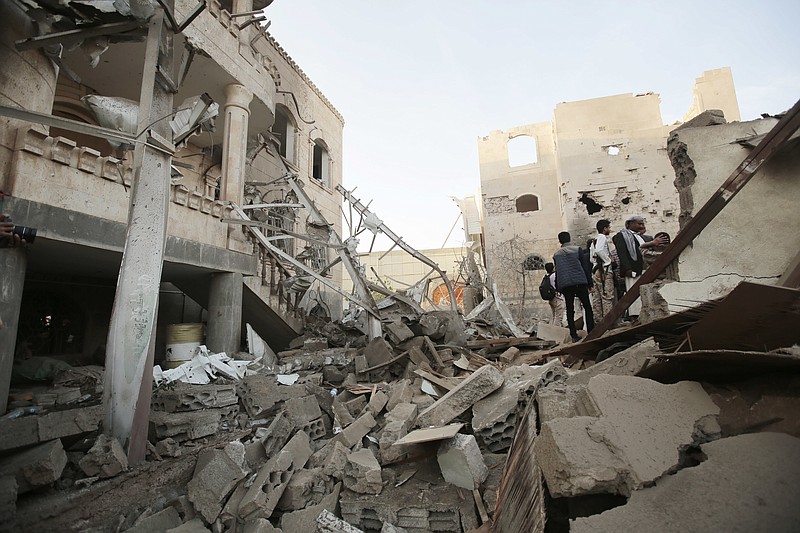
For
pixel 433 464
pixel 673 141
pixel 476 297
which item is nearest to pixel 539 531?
pixel 433 464

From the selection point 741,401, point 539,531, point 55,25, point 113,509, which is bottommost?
point 113,509

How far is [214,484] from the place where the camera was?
10.3 ft

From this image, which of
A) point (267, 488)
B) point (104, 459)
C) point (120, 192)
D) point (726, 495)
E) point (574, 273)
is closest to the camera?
point (726, 495)

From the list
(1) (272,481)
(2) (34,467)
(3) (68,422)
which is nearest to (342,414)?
(1) (272,481)

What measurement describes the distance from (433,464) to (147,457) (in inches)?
111

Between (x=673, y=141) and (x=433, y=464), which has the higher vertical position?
(x=673, y=141)

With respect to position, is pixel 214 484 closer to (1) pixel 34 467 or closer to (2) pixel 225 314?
(1) pixel 34 467

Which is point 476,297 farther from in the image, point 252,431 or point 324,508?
point 324,508

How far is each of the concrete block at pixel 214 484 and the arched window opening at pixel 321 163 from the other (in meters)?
13.2

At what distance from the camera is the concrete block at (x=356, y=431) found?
12.1ft

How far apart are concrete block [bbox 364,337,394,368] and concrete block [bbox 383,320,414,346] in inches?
9.3

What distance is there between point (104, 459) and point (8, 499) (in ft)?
1.95

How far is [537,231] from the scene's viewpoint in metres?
18.7

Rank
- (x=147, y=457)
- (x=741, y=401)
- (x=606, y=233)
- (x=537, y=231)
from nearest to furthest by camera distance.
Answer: (x=741, y=401) → (x=147, y=457) → (x=606, y=233) → (x=537, y=231)
